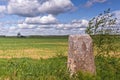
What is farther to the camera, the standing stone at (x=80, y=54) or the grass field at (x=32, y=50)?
the grass field at (x=32, y=50)

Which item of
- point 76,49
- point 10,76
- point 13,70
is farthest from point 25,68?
point 76,49

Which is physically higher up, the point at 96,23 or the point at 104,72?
the point at 96,23

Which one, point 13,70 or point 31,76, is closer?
point 31,76

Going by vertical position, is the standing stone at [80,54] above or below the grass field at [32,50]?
above

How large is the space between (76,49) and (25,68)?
3591mm

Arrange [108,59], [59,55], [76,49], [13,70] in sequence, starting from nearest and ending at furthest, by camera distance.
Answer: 1. [76,49]
2. [13,70]
3. [108,59]
4. [59,55]

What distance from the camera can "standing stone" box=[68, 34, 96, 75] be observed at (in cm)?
1497

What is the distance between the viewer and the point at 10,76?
51.9 ft

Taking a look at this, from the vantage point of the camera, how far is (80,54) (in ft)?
49.1

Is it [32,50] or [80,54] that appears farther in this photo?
[32,50]

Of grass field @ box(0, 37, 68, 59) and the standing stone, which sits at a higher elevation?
the standing stone

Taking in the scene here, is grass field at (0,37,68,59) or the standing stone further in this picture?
grass field at (0,37,68,59)

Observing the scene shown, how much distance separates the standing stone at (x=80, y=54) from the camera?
15.0 metres

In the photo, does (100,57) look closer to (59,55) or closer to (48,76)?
(59,55)
